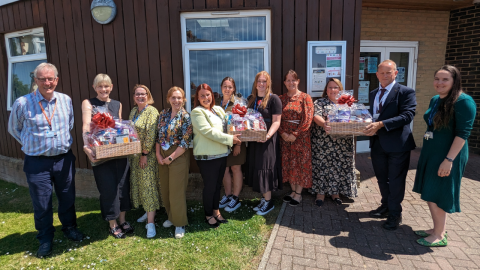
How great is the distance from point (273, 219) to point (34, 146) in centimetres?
309

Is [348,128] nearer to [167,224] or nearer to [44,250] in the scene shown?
[167,224]

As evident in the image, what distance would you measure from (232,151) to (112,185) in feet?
5.29

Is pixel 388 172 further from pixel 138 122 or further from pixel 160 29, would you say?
pixel 160 29

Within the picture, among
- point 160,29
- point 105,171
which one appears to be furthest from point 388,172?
point 160,29

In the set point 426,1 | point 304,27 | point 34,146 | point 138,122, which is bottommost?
point 34,146

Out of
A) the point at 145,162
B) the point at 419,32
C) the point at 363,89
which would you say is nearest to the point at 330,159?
the point at 145,162

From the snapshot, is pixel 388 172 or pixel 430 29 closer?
pixel 388 172

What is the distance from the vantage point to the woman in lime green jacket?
10.6 feet

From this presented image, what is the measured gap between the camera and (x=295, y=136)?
3.78m

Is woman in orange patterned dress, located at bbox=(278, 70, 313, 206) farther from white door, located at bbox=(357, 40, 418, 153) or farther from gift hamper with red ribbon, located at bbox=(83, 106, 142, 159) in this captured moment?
white door, located at bbox=(357, 40, 418, 153)

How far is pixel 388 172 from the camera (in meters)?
3.60

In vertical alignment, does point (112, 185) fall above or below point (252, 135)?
below

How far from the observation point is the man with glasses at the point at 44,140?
3.03 m

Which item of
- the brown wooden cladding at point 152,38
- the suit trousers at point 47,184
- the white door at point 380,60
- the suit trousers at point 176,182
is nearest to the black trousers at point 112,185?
the suit trousers at point 47,184
